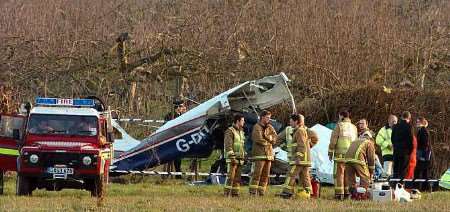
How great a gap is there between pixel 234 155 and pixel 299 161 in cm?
141

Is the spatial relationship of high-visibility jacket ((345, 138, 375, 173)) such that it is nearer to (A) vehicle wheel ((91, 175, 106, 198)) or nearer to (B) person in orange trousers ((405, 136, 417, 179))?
(B) person in orange trousers ((405, 136, 417, 179))

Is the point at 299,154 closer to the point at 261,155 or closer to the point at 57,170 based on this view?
the point at 261,155

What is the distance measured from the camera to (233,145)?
19781 mm

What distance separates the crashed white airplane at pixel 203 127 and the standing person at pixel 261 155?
329 cm

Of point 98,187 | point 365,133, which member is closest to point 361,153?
point 365,133

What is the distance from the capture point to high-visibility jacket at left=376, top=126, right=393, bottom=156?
23.1m

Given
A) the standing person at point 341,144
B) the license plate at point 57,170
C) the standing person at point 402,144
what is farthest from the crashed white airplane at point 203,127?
the license plate at point 57,170

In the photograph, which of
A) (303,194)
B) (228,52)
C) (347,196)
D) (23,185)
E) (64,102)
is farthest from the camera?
(228,52)

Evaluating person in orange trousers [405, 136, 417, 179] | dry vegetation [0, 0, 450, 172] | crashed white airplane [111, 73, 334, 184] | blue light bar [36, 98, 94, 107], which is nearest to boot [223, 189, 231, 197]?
blue light bar [36, 98, 94, 107]

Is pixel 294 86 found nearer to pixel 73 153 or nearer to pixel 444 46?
pixel 444 46

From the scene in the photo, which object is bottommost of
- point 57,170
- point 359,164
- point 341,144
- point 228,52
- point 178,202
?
point 178,202

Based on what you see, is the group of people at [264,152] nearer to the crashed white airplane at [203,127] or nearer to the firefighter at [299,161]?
the firefighter at [299,161]

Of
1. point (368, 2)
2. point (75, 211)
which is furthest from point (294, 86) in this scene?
point (75, 211)

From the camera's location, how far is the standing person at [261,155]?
64.6ft
